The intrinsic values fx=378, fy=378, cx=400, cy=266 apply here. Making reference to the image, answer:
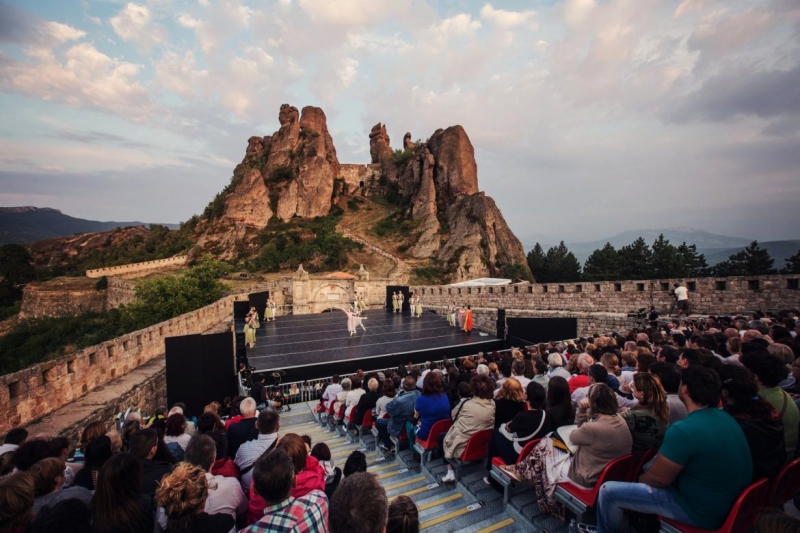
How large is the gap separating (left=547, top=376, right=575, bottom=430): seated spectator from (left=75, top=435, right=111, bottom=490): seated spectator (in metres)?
4.08

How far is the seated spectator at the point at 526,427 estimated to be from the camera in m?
3.77

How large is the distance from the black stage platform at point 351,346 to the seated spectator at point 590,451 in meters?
9.57

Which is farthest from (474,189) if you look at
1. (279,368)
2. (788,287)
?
(279,368)

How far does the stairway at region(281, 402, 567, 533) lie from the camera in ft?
11.8

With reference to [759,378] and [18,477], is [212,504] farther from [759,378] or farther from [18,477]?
[759,378]

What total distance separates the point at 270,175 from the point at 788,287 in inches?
2397

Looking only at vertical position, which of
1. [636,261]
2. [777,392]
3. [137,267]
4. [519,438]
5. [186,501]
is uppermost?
[636,261]

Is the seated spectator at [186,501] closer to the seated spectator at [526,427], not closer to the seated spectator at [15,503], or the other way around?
the seated spectator at [15,503]

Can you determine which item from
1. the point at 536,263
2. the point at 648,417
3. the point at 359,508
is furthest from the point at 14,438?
the point at 536,263

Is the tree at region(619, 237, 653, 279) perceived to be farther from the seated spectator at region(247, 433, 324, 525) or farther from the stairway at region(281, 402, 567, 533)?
the seated spectator at region(247, 433, 324, 525)

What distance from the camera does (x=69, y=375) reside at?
8883 mm

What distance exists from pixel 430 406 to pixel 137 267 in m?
59.7

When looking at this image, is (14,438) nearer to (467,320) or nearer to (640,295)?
(467,320)

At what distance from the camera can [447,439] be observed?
4.42 m
